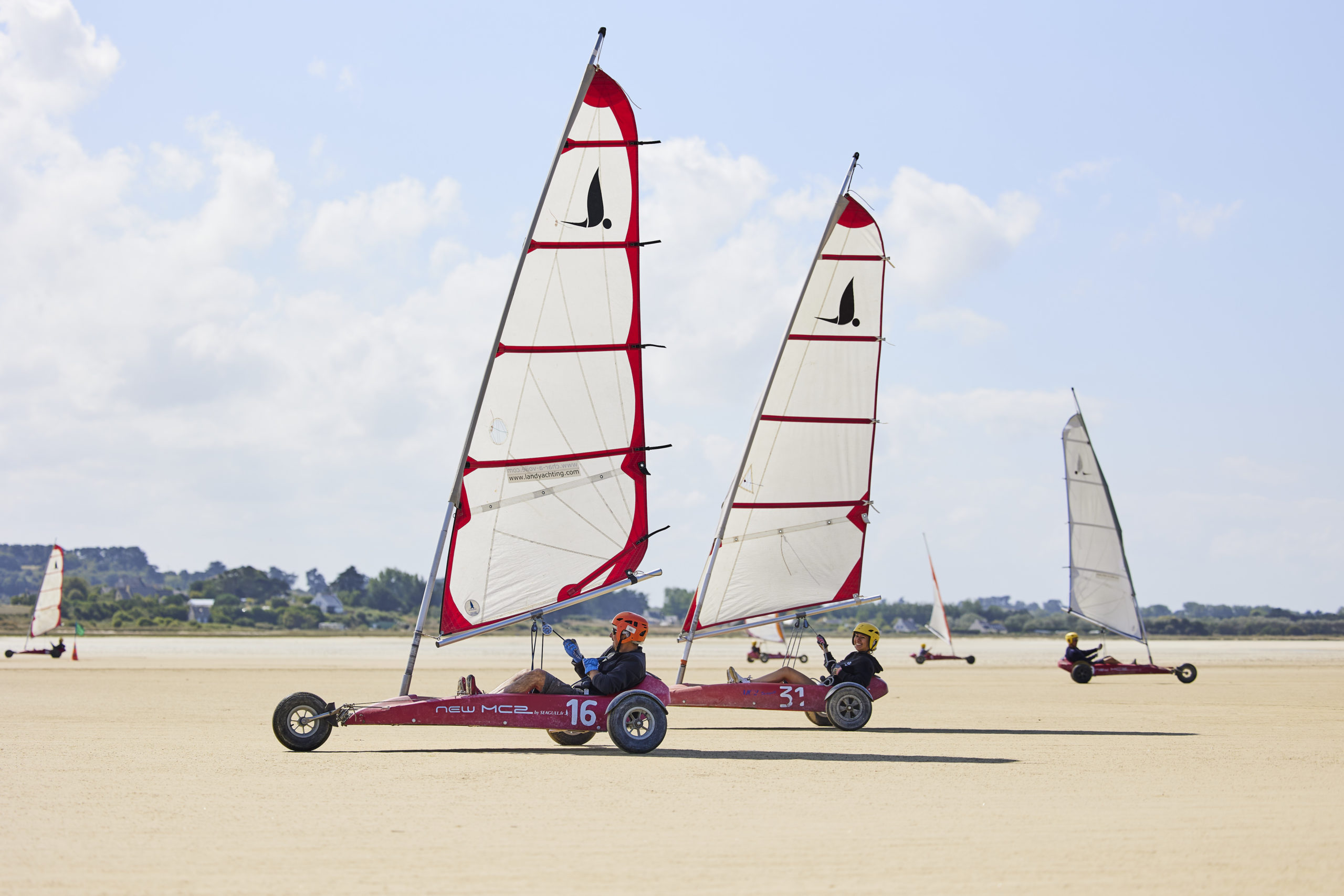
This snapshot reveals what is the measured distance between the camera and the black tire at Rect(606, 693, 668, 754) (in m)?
14.0

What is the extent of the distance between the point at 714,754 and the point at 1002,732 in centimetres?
573

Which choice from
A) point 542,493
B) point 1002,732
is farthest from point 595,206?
point 1002,732

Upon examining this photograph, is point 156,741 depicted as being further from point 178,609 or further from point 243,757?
point 178,609

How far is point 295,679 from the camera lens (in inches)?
1326

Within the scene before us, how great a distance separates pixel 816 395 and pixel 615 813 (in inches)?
527

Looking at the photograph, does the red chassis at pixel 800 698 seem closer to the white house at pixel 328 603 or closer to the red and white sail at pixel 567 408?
the red and white sail at pixel 567 408

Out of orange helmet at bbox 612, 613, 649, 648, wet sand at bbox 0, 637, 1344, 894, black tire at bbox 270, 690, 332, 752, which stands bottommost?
wet sand at bbox 0, 637, 1344, 894

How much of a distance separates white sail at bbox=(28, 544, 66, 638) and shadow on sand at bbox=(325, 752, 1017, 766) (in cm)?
4521

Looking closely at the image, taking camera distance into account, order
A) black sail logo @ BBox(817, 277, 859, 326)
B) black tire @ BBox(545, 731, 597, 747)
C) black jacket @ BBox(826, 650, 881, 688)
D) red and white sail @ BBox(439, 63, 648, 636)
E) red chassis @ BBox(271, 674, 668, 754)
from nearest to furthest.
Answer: red chassis @ BBox(271, 674, 668, 754) < black tire @ BBox(545, 731, 597, 747) < red and white sail @ BBox(439, 63, 648, 636) < black jacket @ BBox(826, 650, 881, 688) < black sail logo @ BBox(817, 277, 859, 326)

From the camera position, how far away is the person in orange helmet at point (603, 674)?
14.3m

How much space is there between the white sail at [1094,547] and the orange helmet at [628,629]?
29266 mm

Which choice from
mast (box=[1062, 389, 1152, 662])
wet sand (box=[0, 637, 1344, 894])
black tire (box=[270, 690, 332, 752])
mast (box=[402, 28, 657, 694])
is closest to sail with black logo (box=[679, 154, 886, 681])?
wet sand (box=[0, 637, 1344, 894])

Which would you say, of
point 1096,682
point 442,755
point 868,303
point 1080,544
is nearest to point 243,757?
point 442,755

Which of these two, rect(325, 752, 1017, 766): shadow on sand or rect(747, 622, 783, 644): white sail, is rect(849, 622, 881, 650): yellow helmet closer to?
rect(325, 752, 1017, 766): shadow on sand
